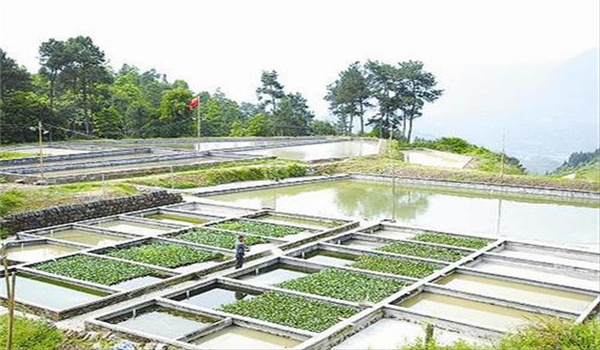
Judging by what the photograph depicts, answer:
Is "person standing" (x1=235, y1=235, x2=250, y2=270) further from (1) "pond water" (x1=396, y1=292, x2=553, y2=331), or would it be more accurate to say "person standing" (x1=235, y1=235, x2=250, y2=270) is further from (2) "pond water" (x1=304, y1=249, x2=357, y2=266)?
(1) "pond water" (x1=396, y1=292, x2=553, y2=331)

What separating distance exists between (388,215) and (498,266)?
21.3 ft

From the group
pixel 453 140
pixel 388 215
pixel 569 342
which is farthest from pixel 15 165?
pixel 453 140

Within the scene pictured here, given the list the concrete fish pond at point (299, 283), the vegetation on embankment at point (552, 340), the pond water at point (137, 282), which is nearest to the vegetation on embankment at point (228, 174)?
the concrete fish pond at point (299, 283)

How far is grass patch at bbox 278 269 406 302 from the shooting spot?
10.8 m

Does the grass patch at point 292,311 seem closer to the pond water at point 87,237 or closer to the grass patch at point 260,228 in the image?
the grass patch at point 260,228

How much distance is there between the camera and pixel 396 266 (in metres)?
12.6

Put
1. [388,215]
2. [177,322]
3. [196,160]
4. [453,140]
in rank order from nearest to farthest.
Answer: [177,322] → [388,215] → [196,160] → [453,140]

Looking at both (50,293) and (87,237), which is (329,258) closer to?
(50,293)

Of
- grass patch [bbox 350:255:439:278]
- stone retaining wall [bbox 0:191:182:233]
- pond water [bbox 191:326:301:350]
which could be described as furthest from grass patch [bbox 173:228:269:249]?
pond water [bbox 191:326:301:350]

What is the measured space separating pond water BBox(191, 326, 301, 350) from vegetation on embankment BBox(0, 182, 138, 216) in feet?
27.7

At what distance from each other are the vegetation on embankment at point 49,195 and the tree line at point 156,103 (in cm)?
1726

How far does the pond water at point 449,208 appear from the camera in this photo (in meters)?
17.7

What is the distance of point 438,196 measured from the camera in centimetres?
2378

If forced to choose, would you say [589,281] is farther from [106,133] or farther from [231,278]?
[106,133]
